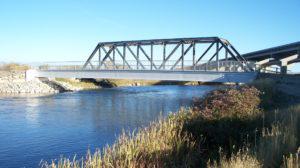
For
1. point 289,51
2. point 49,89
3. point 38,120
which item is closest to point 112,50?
point 49,89

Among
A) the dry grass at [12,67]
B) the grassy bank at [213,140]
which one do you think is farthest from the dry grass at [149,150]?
the dry grass at [12,67]

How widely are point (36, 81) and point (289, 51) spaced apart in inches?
1675

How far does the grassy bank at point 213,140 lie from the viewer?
9773 millimetres

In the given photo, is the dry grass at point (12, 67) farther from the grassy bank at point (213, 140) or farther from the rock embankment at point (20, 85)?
the grassy bank at point (213, 140)

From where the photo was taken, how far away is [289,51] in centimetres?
7388

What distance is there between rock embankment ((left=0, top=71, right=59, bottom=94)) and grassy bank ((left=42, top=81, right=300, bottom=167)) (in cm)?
4527

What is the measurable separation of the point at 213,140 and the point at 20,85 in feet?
169

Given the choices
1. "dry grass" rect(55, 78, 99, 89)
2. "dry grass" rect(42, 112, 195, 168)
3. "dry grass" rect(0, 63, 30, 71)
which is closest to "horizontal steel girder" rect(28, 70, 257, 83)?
"dry grass" rect(55, 78, 99, 89)

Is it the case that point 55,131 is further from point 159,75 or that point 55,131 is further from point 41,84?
point 41,84

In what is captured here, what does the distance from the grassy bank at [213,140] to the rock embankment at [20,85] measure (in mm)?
45268

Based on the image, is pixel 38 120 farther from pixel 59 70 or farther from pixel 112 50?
pixel 112 50

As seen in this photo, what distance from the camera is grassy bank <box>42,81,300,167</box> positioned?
32.1ft

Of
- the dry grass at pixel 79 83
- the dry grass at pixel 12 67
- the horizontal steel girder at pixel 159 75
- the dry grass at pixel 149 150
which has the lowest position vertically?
the dry grass at pixel 149 150

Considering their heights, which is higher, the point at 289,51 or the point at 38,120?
the point at 289,51
